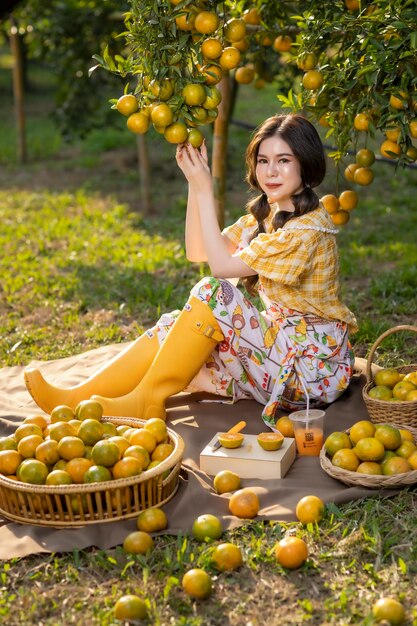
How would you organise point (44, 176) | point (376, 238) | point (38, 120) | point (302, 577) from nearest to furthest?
1. point (302, 577)
2. point (376, 238)
3. point (44, 176)
4. point (38, 120)

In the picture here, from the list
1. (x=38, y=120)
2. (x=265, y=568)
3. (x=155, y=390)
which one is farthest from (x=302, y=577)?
(x=38, y=120)

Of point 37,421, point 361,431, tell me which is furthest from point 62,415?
point 361,431

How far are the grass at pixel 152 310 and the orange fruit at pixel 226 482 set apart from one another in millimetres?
239

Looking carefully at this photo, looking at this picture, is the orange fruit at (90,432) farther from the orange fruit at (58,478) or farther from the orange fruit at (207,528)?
the orange fruit at (207,528)

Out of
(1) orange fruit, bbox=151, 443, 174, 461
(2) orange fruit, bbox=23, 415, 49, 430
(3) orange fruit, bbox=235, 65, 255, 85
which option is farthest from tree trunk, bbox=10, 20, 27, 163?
(1) orange fruit, bbox=151, 443, 174, 461

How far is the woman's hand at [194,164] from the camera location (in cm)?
336

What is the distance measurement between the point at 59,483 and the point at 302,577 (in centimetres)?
85

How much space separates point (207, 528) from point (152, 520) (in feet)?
0.62

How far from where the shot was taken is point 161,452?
295 cm

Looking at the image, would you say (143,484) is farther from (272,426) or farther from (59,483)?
(272,426)

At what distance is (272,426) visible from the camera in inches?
135

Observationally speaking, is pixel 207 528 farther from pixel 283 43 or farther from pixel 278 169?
pixel 283 43

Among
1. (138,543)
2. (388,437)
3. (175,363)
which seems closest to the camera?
(138,543)

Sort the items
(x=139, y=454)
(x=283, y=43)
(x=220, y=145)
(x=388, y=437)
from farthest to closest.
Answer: (x=220, y=145), (x=283, y=43), (x=388, y=437), (x=139, y=454)
